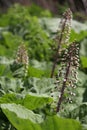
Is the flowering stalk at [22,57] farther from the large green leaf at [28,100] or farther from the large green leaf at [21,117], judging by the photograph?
the large green leaf at [21,117]

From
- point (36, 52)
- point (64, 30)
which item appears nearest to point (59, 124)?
point (64, 30)

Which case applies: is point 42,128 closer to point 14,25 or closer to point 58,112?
point 58,112

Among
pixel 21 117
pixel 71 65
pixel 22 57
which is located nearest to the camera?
pixel 21 117

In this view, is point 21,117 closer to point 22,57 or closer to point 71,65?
point 71,65

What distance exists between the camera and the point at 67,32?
4.31 m

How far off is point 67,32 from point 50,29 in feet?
9.75

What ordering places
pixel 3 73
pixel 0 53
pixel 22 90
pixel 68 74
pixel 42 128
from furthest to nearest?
1. pixel 0 53
2. pixel 3 73
3. pixel 22 90
4. pixel 68 74
5. pixel 42 128

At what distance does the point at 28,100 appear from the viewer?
361cm

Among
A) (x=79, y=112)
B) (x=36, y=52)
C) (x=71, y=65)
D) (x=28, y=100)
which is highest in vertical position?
(x=71, y=65)

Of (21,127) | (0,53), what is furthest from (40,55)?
(21,127)

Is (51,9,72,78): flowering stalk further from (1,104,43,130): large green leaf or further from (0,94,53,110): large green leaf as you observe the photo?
(1,104,43,130): large green leaf

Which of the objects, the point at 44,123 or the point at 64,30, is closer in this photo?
the point at 44,123

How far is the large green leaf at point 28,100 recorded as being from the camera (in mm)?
3562

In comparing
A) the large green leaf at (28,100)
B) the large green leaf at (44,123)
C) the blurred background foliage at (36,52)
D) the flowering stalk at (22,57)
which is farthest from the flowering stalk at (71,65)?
the flowering stalk at (22,57)
